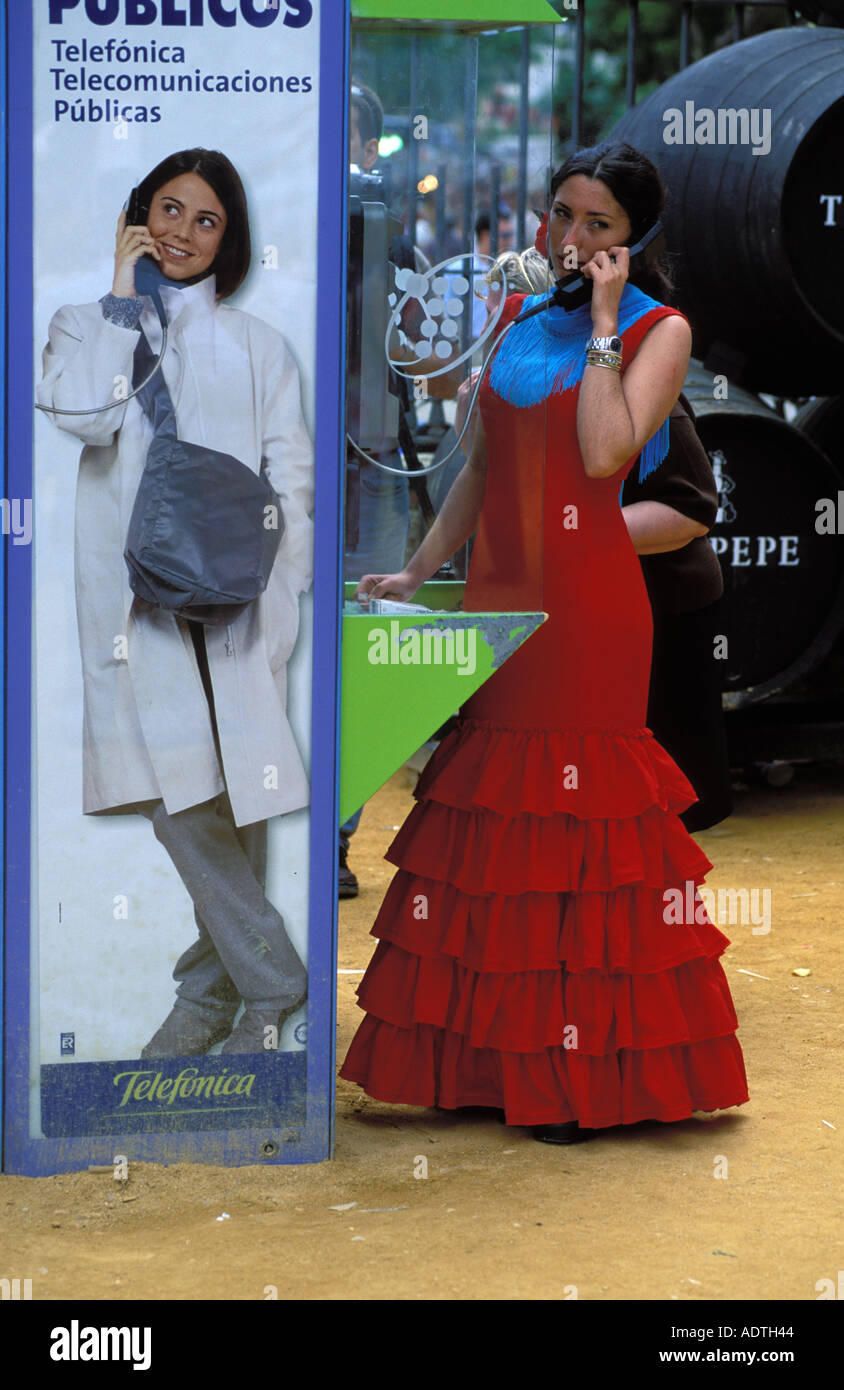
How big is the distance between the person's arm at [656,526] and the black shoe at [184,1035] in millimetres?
1432

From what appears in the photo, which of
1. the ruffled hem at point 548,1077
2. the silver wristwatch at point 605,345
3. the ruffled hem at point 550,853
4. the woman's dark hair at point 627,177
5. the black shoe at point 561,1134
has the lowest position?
the black shoe at point 561,1134

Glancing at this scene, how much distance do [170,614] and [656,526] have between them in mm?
1279

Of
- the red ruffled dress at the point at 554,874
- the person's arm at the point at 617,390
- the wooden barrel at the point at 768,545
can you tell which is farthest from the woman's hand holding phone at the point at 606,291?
the wooden barrel at the point at 768,545

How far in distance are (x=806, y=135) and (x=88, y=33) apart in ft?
13.7

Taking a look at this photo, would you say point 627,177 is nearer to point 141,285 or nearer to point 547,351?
point 547,351

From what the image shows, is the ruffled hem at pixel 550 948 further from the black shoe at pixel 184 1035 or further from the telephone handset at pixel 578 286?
the telephone handset at pixel 578 286

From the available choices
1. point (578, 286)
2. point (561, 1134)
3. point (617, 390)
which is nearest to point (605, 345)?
point (617, 390)

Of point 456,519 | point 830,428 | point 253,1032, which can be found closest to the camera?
point 253,1032

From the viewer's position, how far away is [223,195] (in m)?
2.77

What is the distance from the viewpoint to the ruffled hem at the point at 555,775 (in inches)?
125

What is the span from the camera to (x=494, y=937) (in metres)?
3.15

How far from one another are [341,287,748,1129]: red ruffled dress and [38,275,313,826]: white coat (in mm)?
459

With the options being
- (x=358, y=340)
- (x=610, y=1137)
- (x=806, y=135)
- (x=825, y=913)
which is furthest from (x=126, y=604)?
(x=806, y=135)

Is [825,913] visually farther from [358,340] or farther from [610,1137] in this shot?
[358,340]
